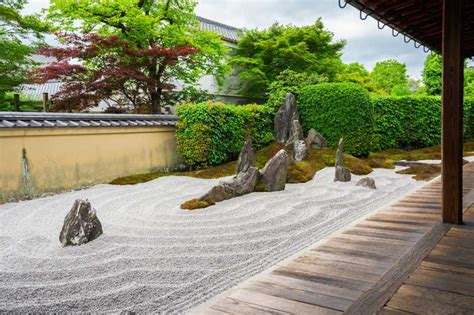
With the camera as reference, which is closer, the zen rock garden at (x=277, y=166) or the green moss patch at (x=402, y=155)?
the zen rock garden at (x=277, y=166)

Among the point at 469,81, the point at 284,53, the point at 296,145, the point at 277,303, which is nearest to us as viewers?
the point at 277,303

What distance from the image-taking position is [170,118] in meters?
9.97

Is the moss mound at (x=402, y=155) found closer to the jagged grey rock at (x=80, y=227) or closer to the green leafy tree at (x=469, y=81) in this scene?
the green leafy tree at (x=469, y=81)

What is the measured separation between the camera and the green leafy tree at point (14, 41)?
11.1 metres

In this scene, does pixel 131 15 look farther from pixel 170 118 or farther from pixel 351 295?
pixel 351 295

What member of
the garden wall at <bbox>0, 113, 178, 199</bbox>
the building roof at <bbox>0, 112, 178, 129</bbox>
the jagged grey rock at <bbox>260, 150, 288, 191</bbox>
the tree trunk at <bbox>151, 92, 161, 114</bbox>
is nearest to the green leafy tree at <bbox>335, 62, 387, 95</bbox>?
the tree trunk at <bbox>151, 92, 161, 114</bbox>

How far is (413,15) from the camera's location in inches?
160

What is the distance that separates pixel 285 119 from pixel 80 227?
8.49 meters

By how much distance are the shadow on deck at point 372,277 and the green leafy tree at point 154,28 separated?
9.69 m

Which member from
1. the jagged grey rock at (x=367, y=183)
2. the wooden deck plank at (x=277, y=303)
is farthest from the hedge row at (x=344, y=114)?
the wooden deck plank at (x=277, y=303)

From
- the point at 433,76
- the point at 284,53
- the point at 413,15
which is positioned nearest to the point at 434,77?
the point at 433,76

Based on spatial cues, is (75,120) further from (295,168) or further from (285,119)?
(285,119)

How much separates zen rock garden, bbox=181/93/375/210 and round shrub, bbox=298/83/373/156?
49 cm

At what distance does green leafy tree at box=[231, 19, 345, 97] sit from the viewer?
16297mm
